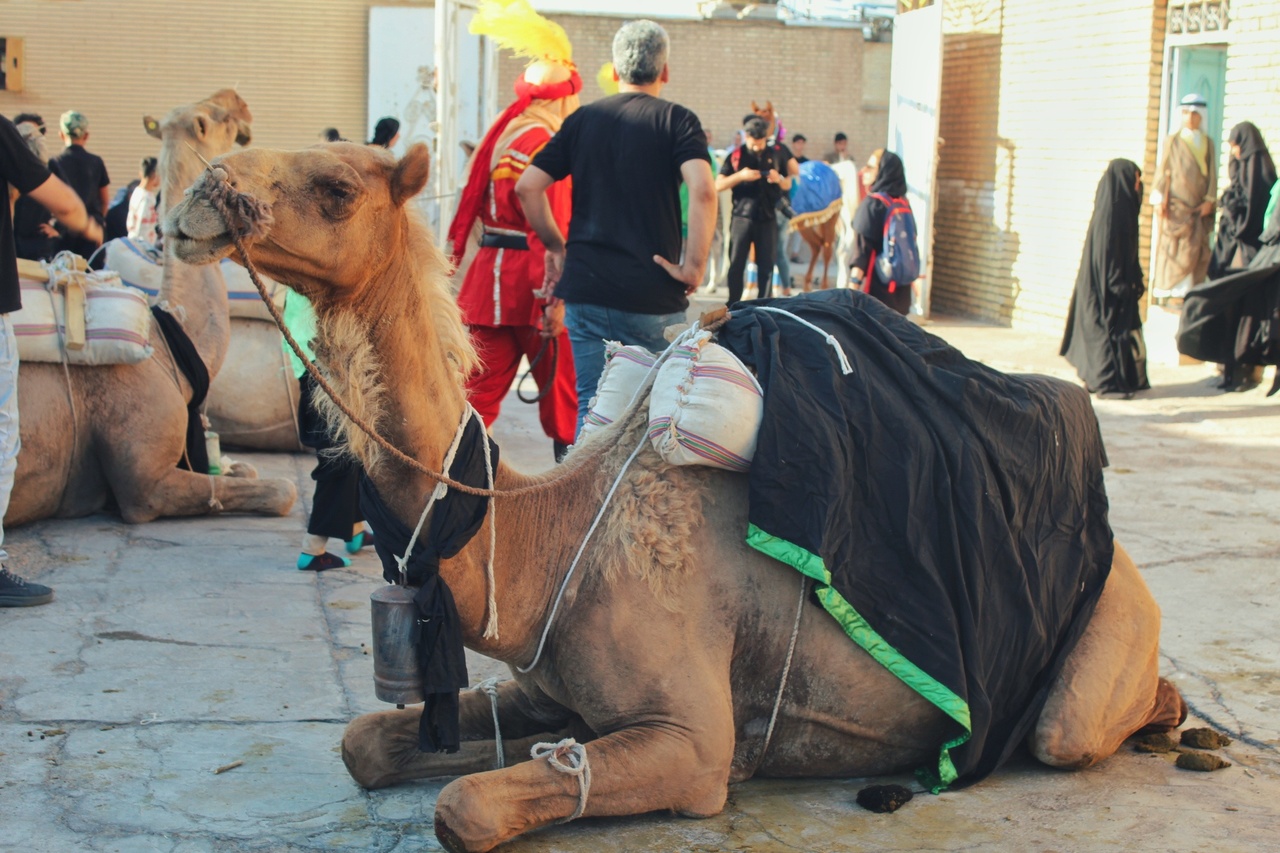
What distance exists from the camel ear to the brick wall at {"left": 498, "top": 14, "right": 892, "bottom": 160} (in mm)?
25698

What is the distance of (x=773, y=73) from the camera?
94.3 ft

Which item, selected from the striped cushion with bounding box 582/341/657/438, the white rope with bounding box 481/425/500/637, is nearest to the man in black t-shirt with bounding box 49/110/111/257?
the striped cushion with bounding box 582/341/657/438

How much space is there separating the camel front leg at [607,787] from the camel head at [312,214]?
1153 mm

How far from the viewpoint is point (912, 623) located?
350 cm

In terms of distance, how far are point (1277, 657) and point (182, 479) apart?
187 inches

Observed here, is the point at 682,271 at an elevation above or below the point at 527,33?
below

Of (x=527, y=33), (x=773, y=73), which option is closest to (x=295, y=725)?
(x=527, y=33)

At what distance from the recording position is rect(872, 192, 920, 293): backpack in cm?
1227

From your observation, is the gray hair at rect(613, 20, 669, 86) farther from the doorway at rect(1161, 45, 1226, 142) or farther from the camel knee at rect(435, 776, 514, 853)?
the doorway at rect(1161, 45, 1226, 142)

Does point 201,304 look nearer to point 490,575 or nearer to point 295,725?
point 295,725

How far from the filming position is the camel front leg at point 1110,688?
3.71 m

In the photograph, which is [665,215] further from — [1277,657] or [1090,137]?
[1090,137]

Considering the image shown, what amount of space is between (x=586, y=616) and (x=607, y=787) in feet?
1.36

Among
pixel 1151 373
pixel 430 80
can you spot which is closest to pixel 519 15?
pixel 1151 373
